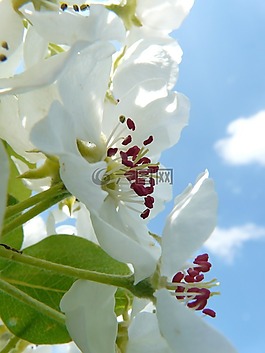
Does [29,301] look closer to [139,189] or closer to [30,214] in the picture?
[30,214]

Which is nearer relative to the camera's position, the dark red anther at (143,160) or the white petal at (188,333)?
the white petal at (188,333)

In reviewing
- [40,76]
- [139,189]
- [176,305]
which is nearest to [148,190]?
[139,189]

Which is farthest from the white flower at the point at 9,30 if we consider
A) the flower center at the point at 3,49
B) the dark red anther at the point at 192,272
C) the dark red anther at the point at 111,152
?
the dark red anther at the point at 192,272

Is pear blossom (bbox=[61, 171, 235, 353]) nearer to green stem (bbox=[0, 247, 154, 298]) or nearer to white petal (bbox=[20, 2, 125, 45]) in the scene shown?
green stem (bbox=[0, 247, 154, 298])

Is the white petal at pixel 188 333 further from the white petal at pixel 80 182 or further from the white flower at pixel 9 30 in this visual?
the white flower at pixel 9 30

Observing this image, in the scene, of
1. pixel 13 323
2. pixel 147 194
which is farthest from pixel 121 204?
pixel 13 323

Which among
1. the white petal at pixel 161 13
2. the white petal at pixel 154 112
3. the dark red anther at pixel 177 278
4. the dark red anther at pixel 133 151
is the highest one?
the white petal at pixel 161 13

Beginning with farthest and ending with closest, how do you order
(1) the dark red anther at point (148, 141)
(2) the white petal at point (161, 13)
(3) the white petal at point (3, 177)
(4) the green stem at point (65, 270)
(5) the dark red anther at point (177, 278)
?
1. (2) the white petal at point (161, 13)
2. (1) the dark red anther at point (148, 141)
3. (5) the dark red anther at point (177, 278)
4. (4) the green stem at point (65, 270)
5. (3) the white petal at point (3, 177)
